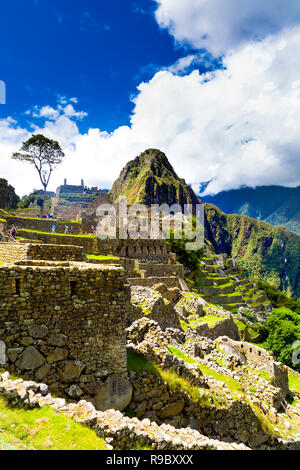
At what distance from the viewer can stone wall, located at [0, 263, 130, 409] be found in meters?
5.46

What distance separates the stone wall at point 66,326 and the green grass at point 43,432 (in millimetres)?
1253

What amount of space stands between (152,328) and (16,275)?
568 cm

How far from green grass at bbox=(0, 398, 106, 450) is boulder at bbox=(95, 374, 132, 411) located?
1655 millimetres

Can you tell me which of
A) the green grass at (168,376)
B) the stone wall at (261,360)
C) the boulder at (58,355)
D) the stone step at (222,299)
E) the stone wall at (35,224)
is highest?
the stone wall at (35,224)

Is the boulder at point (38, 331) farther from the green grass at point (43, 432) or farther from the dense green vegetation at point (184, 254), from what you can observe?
the dense green vegetation at point (184, 254)

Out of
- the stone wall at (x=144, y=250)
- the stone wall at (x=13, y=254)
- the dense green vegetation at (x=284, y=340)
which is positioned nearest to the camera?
the stone wall at (x=13, y=254)

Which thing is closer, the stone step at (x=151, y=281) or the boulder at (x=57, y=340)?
the boulder at (x=57, y=340)

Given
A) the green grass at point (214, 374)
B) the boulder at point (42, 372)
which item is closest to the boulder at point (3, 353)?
the boulder at point (42, 372)

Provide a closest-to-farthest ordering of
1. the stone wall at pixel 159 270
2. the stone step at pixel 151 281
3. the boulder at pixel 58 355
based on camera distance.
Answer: the boulder at pixel 58 355
the stone step at pixel 151 281
the stone wall at pixel 159 270

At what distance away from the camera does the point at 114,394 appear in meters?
6.51

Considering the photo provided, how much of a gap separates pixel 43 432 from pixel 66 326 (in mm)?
2181

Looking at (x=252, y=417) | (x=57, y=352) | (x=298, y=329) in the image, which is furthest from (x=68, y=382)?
(x=298, y=329)

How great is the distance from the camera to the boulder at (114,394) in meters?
6.28

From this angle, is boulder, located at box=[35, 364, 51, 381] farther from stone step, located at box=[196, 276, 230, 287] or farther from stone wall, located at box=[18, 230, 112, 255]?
stone step, located at box=[196, 276, 230, 287]
